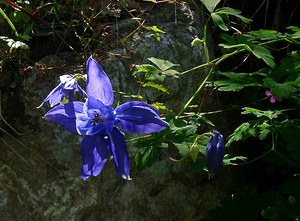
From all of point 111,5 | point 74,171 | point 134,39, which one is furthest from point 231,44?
point 74,171

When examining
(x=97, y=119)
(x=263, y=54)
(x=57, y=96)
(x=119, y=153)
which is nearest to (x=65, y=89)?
(x=57, y=96)

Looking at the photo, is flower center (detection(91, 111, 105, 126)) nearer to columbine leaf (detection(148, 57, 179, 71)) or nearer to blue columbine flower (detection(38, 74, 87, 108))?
blue columbine flower (detection(38, 74, 87, 108))

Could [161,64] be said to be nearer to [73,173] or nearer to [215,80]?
[215,80]

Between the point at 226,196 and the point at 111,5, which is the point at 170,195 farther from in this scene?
the point at 111,5

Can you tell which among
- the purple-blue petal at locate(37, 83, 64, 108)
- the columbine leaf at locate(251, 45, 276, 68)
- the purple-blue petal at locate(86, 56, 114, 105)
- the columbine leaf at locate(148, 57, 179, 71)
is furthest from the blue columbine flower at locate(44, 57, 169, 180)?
the columbine leaf at locate(251, 45, 276, 68)

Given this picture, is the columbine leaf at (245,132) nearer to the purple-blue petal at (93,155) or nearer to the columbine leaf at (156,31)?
the columbine leaf at (156,31)

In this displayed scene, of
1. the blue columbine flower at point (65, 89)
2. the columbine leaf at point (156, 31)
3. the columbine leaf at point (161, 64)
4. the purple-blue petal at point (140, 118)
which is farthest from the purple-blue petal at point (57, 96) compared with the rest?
the columbine leaf at point (156, 31)
